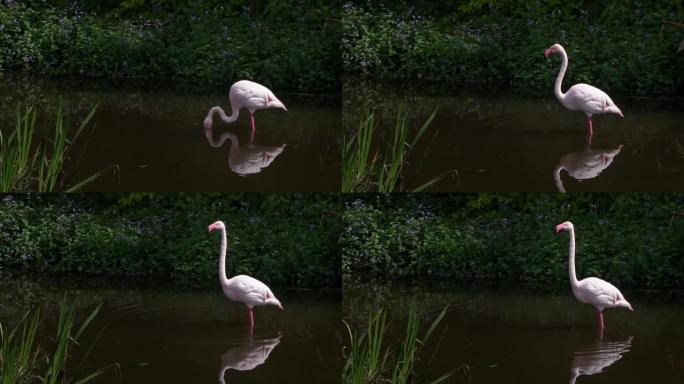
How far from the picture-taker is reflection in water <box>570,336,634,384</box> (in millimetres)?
5430

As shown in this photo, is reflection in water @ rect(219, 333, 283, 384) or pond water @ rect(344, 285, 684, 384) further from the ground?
pond water @ rect(344, 285, 684, 384)

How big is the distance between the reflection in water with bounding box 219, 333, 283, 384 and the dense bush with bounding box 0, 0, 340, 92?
3137 mm

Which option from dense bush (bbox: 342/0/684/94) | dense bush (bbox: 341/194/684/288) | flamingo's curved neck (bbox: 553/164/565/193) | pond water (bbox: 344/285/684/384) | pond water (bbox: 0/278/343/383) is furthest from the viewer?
dense bush (bbox: 342/0/684/94)

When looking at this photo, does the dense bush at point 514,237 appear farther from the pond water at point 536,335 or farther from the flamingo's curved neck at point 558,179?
the flamingo's curved neck at point 558,179

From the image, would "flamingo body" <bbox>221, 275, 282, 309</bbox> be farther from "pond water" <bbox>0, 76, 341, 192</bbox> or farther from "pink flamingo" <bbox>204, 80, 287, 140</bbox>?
"pink flamingo" <bbox>204, 80, 287, 140</bbox>

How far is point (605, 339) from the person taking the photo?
19.8ft

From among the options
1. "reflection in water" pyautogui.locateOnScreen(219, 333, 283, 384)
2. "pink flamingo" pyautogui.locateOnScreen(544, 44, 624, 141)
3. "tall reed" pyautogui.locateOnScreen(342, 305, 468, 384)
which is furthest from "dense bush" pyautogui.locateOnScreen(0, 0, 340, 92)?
"tall reed" pyautogui.locateOnScreen(342, 305, 468, 384)

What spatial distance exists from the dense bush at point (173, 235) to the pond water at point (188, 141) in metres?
0.53

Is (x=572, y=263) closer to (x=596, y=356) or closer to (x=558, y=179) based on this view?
(x=558, y=179)

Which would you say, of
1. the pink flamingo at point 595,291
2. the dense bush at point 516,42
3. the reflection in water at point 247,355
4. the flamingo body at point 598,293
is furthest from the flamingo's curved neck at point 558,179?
the dense bush at point 516,42

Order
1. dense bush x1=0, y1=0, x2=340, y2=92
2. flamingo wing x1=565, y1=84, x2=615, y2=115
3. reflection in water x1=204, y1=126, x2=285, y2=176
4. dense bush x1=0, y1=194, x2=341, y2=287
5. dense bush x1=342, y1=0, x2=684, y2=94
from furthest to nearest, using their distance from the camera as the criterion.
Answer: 1. dense bush x1=0, y1=0, x2=340, y2=92
2. dense bush x1=342, y1=0, x2=684, y2=94
3. dense bush x1=0, y1=194, x2=341, y2=287
4. flamingo wing x1=565, y1=84, x2=615, y2=115
5. reflection in water x1=204, y1=126, x2=285, y2=176

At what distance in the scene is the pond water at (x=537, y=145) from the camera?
20.1 feet

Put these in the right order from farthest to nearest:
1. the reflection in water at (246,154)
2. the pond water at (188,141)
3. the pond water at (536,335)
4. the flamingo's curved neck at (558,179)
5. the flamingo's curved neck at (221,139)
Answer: the flamingo's curved neck at (221,139), the reflection in water at (246,154), the pond water at (188,141), the flamingo's curved neck at (558,179), the pond water at (536,335)

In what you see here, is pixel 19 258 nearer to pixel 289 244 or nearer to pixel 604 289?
pixel 289 244
